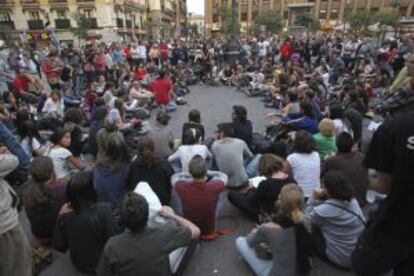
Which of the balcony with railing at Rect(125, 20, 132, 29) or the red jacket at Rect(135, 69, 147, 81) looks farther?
the balcony with railing at Rect(125, 20, 132, 29)

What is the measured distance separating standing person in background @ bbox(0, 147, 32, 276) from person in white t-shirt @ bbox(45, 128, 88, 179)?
1.93 m

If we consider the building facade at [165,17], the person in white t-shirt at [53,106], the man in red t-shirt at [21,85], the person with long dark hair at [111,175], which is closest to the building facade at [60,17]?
the building facade at [165,17]

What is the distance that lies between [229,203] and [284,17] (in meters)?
68.2

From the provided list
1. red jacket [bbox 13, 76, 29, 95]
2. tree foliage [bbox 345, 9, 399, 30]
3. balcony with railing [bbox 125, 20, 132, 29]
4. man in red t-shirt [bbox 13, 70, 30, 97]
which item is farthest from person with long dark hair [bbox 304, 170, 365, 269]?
balcony with railing [bbox 125, 20, 132, 29]

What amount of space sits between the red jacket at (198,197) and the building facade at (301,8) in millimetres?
52090

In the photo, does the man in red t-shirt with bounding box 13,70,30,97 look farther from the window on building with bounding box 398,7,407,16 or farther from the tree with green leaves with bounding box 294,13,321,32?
the window on building with bounding box 398,7,407,16

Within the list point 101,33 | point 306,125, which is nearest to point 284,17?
point 101,33

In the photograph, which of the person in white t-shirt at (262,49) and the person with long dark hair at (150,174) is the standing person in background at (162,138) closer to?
the person with long dark hair at (150,174)

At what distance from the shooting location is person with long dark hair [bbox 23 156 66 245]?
358 cm

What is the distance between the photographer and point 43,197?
11.8ft

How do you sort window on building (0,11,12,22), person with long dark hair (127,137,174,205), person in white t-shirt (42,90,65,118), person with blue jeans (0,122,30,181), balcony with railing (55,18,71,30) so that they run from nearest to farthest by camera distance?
person with long dark hair (127,137,174,205), person with blue jeans (0,122,30,181), person in white t-shirt (42,90,65,118), window on building (0,11,12,22), balcony with railing (55,18,71,30)

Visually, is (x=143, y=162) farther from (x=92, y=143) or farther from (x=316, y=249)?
(x=92, y=143)

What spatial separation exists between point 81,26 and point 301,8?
117 ft

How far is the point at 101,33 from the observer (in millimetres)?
45062
